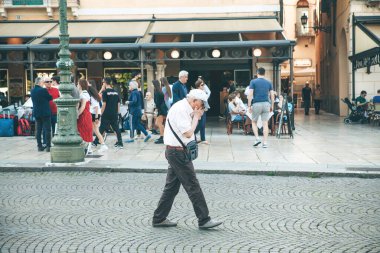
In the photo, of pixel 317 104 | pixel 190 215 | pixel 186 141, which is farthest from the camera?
pixel 317 104

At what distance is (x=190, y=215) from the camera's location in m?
7.53

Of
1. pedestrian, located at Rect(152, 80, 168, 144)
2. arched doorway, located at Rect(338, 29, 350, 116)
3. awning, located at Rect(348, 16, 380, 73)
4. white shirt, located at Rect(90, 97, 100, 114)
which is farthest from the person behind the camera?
arched doorway, located at Rect(338, 29, 350, 116)

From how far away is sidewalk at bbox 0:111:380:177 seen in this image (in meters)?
11.3

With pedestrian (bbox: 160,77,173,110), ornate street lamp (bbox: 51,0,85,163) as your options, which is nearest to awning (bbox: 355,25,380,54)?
pedestrian (bbox: 160,77,173,110)

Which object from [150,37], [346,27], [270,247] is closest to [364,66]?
[346,27]

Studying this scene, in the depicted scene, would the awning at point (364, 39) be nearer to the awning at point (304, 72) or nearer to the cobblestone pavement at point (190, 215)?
the cobblestone pavement at point (190, 215)

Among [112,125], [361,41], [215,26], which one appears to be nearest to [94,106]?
[112,125]

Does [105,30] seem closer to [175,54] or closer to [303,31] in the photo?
[175,54]

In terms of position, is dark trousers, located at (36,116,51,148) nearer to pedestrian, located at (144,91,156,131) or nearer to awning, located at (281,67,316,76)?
pedestrian, located at (144,91,156,131)

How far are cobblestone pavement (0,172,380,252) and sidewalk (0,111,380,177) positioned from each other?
0.68 m

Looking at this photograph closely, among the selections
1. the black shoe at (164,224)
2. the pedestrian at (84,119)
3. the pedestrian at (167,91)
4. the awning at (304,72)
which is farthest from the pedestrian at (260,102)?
the awning at (304,72)

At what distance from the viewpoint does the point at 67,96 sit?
12.1 metres

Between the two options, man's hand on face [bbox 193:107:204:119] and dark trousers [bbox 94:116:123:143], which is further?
dark trousers [bbox 94:116:123:143]

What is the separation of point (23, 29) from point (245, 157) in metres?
13.2
